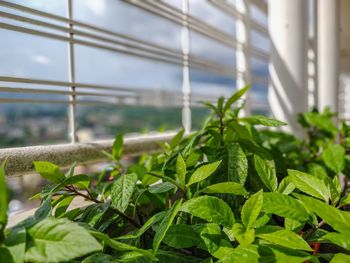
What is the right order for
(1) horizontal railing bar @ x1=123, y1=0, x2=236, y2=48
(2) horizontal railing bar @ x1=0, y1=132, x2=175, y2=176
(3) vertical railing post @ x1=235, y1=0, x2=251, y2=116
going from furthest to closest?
1. (3) vertical railing post @ x1=235, y1=0, x2=251, y2=116
2. (1) horizontal railing bar @ x1=123, y1=0, x2=236, y2=48
3. (2) horizontal railing bar @ x1=0, y1=132, x2=175, y2=176

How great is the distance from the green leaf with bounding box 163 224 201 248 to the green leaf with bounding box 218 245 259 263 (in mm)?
63

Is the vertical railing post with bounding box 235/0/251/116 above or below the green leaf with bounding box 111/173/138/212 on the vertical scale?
above

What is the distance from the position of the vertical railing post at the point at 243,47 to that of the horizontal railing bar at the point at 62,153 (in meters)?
1.24

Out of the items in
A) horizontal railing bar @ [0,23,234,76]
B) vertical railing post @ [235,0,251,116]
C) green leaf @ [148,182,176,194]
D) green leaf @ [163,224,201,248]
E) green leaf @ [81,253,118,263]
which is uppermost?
vertical railing post @ [235,0,251,116]

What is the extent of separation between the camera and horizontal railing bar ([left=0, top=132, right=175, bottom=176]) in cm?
A: 71

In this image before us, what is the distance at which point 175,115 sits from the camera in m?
1.79

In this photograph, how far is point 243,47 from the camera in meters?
2.28

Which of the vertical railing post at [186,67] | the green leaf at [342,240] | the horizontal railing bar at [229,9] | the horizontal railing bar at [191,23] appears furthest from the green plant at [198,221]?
the horizontal railing bar at [229,9]

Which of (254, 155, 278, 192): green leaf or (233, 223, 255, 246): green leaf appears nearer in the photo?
(233, 223, 255, 246): green leaf

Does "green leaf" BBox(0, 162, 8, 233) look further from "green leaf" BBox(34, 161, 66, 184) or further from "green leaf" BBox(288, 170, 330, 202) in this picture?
"green leaf" BBox(288, 170, 330, 202)

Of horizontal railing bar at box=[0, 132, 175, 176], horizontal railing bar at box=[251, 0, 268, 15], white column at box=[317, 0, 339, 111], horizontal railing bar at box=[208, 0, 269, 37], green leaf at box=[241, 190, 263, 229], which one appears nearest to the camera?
green leaf at box=[241, 190, 263, 229]

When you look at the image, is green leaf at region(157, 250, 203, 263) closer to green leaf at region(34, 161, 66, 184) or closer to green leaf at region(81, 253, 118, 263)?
green leaf at region(81, 253, 118, 263)

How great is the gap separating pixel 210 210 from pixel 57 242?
173 mm

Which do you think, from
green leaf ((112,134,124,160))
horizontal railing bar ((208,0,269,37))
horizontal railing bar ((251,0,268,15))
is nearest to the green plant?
green leaf ((112,134,124,160))
